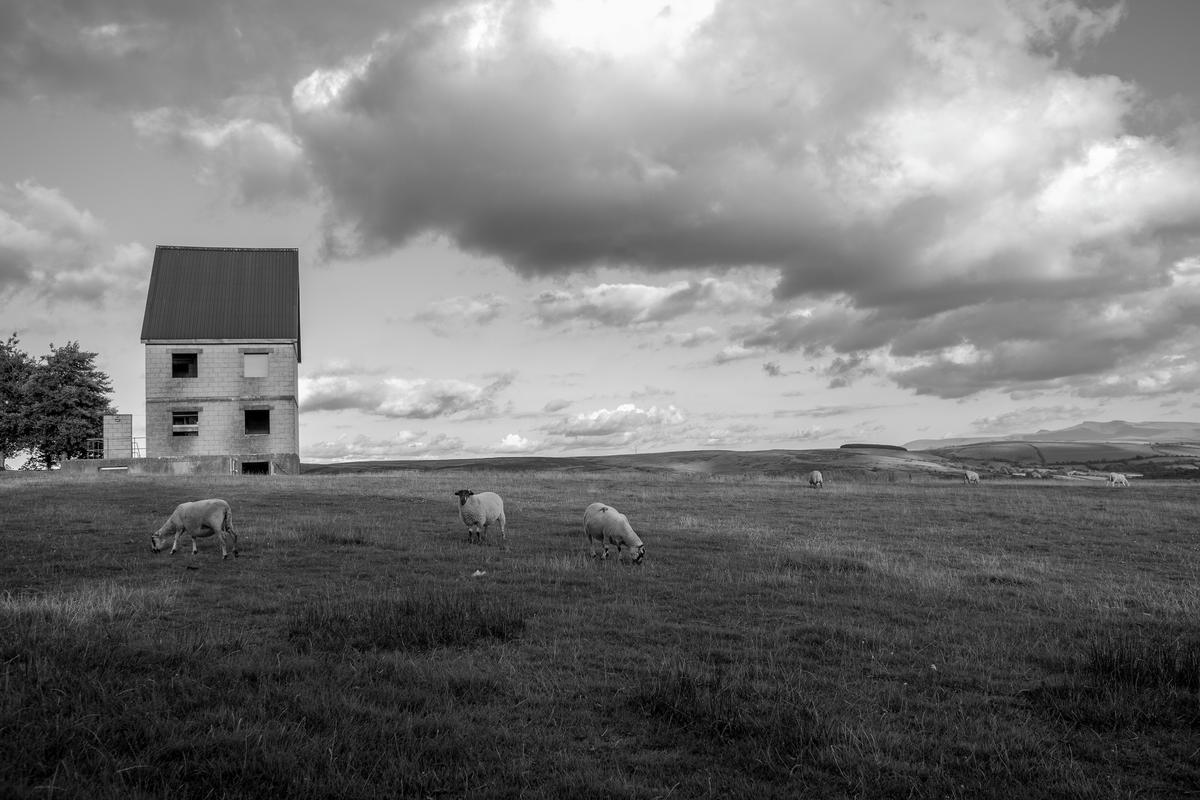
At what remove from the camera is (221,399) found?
47.9 meters

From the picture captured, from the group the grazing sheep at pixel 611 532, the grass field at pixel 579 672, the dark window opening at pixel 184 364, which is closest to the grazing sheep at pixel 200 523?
the grass field at pixel 579 672

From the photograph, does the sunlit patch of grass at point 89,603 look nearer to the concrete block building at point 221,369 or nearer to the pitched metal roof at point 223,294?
the concrete block building at point 221,369

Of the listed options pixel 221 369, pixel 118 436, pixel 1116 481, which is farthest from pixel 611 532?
pixel 1116 481

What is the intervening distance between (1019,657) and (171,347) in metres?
52.0

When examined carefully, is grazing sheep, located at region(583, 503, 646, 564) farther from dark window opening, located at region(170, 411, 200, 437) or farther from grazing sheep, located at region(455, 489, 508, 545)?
dark window opening, located at region(170, 411, 200, 437)

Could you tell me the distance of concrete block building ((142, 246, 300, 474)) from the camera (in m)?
47.5

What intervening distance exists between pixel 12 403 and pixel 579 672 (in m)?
68.0

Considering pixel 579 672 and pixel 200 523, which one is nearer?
pixel 579 672

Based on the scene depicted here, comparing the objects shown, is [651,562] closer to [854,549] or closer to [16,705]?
[854,549]

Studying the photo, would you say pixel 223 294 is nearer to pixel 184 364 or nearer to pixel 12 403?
pixel 184 364

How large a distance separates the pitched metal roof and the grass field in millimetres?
33167

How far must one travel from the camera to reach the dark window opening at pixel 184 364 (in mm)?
49750

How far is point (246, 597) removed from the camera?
11.7 metres

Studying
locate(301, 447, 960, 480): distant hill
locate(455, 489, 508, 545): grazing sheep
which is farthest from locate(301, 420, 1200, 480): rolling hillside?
locate(455, 489, 508, 545): grazing sheep
